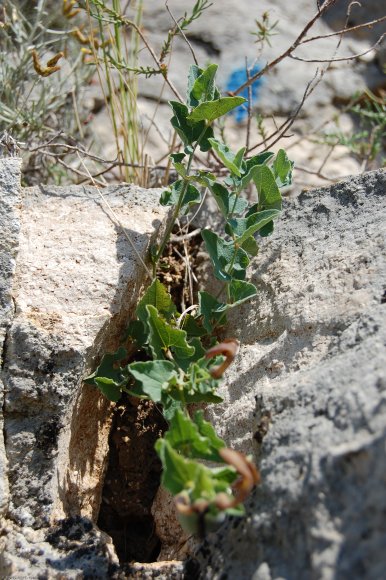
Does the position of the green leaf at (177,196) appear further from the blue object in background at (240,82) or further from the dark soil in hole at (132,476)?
the blue object in background at (240,82)

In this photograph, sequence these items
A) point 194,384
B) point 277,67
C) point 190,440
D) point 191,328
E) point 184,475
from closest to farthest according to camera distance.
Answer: point 184,475
point 190,440
point 194,384
point 191,328
point 277,67

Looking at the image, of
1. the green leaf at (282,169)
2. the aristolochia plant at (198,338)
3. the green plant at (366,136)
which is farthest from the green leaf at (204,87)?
the green plant at (366,136)

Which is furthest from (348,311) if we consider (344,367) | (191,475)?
(191,475)

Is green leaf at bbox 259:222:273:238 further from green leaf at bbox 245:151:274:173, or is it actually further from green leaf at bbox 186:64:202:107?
green leaf at bbox 186:64:202:107

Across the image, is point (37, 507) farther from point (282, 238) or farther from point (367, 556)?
point (282, 238)

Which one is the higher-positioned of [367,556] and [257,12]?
[257,12]

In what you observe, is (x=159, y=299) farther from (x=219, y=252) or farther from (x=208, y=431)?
(x=208, y=431)

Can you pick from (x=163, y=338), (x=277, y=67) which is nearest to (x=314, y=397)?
(x=163, y=338)
